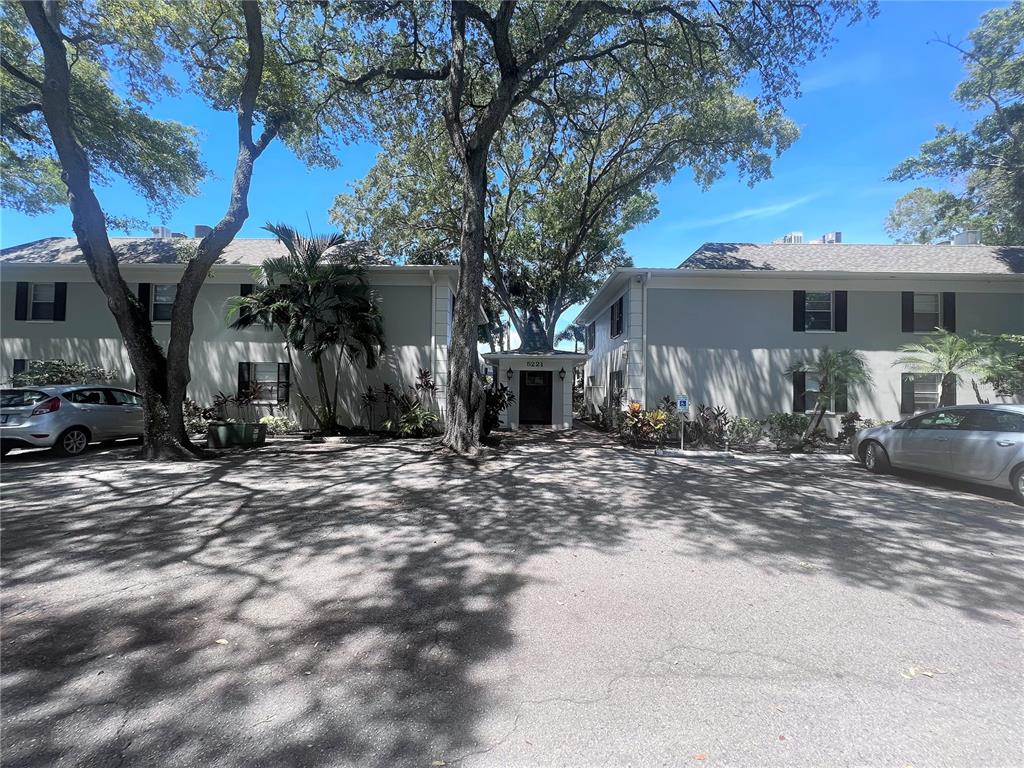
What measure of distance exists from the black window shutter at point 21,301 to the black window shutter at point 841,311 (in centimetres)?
2434

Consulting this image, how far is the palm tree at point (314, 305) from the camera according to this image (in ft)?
43.8

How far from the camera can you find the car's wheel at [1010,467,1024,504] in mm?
6820

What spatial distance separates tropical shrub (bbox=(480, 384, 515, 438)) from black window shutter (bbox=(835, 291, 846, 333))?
967 centimetres

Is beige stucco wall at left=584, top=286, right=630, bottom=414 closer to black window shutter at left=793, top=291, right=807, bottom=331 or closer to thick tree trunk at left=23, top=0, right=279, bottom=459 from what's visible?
black window shutter at left=793, top=291, right=807, bottom=331

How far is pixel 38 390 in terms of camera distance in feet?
32.0

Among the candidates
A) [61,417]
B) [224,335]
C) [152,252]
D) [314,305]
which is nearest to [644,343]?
[314,305]

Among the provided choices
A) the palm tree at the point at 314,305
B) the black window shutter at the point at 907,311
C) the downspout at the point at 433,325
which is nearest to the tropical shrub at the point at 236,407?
the palm tree at the point at 314,305

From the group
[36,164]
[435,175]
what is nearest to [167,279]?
[36,164]

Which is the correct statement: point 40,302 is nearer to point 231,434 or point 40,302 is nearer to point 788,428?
point 231,434

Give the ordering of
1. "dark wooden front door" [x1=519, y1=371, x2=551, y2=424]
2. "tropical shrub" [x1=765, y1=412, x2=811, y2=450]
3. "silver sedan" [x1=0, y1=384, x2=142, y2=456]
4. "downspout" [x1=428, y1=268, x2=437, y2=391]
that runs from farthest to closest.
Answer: "dark wooden front door" [x1=519, y1=371, x2=551, y2=424]
"downspout" [x1=428, y1=268, x2=437, y2=391]
"tropical shrub" [x1=765, y1=412, x2=811, y2=450]
"silver sedan" [x1=0, y1=384, x2=142, y2=456]

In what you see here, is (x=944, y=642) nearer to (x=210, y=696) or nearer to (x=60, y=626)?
(x=210, y=696)

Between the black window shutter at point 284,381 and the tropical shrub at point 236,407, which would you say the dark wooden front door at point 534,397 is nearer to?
the black window shutter at point 284,381

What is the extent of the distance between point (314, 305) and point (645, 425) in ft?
29.8

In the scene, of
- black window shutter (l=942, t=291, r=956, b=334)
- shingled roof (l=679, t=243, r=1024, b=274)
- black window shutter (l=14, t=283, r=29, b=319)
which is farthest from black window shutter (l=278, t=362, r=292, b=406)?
black window shutter (l=942, t=291, r=956, b=334)
